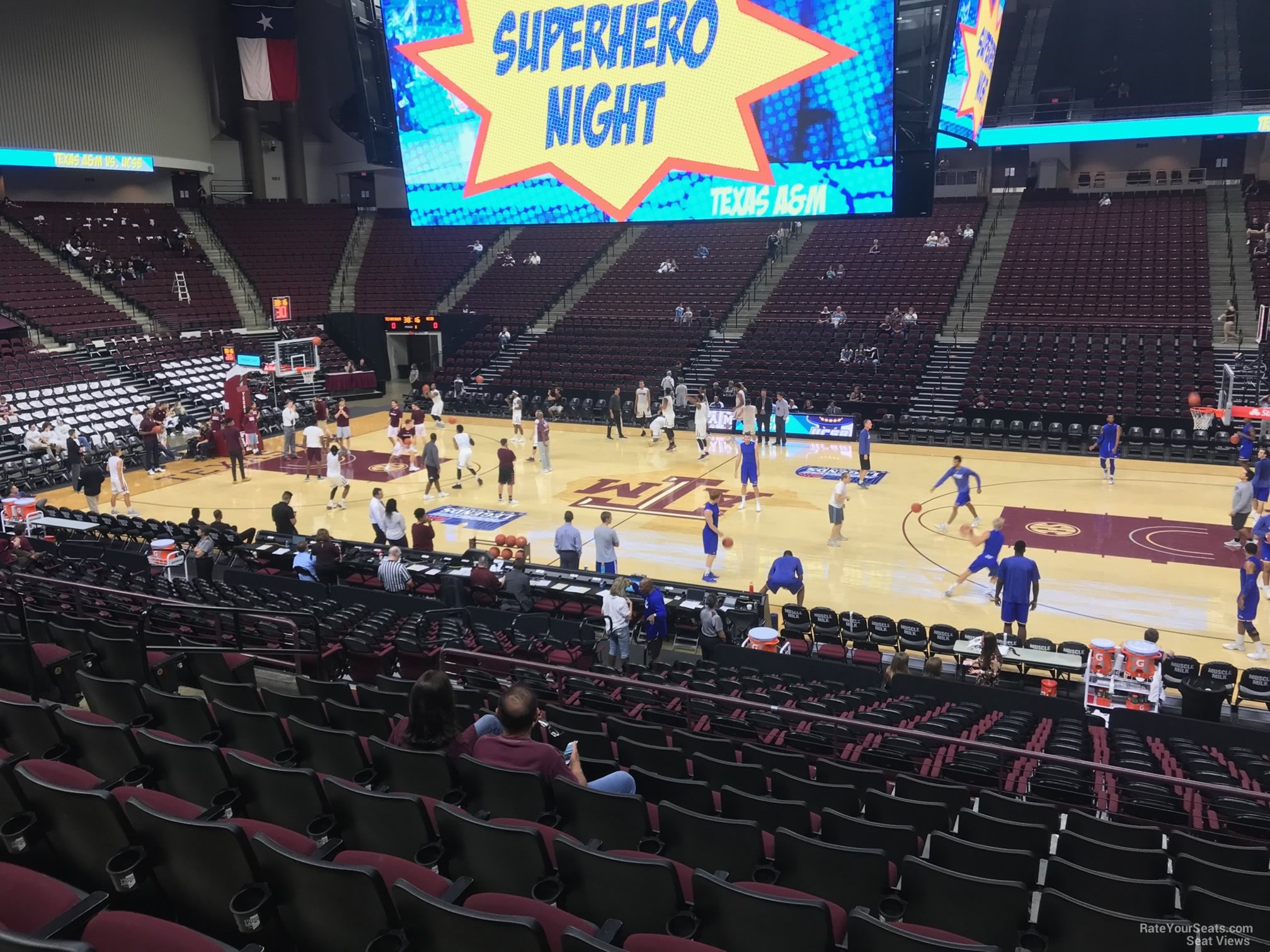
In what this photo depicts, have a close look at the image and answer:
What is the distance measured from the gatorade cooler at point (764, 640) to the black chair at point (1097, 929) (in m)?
7.47

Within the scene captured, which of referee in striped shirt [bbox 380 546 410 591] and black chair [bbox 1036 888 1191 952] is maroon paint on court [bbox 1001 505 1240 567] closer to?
referee in striped shirt [bbox 380 546 410 591]

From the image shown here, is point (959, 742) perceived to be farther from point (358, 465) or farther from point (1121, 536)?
point (358, 465)

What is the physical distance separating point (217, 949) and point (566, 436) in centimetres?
2350

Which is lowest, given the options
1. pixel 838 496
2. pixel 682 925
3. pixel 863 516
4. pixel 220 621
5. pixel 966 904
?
pixel 863 516

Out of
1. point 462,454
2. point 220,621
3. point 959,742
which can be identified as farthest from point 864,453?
point 959,742

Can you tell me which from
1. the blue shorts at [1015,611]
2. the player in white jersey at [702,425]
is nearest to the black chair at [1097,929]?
the blue shorts at [1015,611]

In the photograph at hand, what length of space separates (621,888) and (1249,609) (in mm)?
11187

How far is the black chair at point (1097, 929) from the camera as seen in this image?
336 centimetres

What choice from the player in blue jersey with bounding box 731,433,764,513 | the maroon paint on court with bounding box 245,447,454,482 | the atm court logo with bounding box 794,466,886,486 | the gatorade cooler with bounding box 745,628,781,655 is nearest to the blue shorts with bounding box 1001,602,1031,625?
the gatorade cooler with bounding box 745,628,781,655

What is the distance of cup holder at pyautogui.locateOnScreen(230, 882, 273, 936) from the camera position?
3.05m

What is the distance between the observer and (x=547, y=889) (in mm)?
3514

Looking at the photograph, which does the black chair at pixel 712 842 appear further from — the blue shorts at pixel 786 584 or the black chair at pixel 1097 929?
the blue shorts at pixel 786 584

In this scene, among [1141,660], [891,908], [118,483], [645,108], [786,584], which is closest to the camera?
[891,908]
